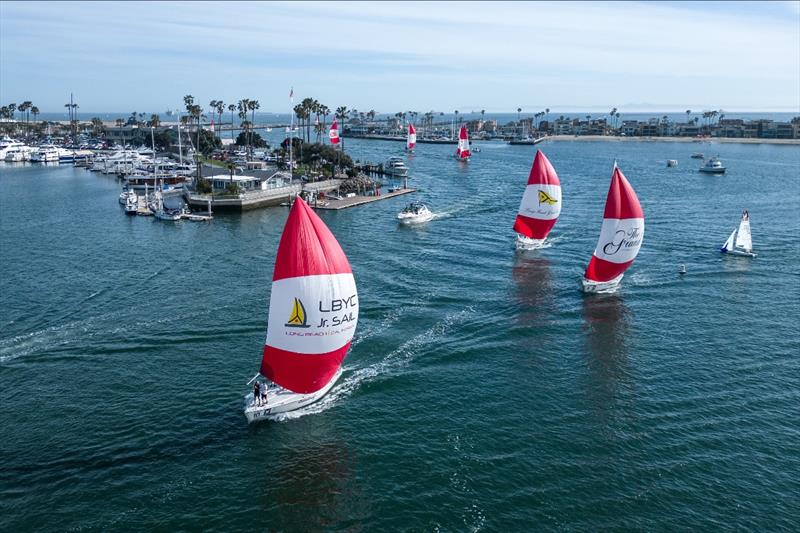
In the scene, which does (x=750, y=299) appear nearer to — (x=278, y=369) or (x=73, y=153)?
(x=278, y=369)

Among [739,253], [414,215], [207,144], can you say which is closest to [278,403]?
[414,215]

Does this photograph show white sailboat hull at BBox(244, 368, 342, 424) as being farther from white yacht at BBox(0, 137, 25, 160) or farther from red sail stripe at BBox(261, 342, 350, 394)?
white yacht at BBox(0, 137, 25, 160)

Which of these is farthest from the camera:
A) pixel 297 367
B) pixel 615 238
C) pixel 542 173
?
pixel 542 173

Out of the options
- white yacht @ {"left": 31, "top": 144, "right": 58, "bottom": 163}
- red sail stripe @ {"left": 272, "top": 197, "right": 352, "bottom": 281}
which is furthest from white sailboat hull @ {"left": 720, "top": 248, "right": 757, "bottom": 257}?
white yacht @ {"left": 31, "top": 144, "right": 58, "bottom": 163}

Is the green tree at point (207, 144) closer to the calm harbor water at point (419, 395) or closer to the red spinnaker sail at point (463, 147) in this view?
the red spinnaker sail at point (463, 147)

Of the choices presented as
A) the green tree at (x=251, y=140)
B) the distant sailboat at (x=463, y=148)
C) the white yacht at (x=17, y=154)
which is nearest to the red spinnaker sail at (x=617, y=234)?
the distant sailboat at (x=463, y=148)

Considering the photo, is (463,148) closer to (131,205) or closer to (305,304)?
(131,205)
